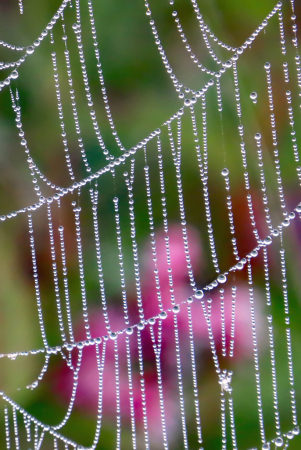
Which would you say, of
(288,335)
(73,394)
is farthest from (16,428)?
(288,335)

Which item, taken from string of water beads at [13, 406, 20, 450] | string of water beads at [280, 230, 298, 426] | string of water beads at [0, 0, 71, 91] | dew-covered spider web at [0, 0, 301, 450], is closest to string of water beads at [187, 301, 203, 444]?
dew-covered spider web at [0, 0, 301, 450]

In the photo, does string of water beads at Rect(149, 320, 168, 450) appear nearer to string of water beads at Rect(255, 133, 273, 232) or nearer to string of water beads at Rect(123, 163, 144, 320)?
string of water beads at Rect(123, 163, 144, 320)

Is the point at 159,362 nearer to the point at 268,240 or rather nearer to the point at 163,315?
the point at 163,315

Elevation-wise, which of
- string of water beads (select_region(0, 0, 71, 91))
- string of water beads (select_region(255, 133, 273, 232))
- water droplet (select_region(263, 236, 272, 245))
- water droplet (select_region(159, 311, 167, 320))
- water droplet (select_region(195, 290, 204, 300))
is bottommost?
water droplet (select_region(159, 311, 167, 320))

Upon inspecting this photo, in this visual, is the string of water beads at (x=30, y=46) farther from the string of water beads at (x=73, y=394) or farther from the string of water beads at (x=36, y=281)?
the string of water beads at (x=73, y=394)

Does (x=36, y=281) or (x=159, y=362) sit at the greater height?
(x=36, y=281)

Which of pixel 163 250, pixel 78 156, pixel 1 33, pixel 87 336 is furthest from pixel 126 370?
pixel 1 33

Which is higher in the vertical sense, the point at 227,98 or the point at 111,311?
the point at 227,98

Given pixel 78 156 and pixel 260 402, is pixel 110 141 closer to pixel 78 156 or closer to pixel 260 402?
pixel 78 156
